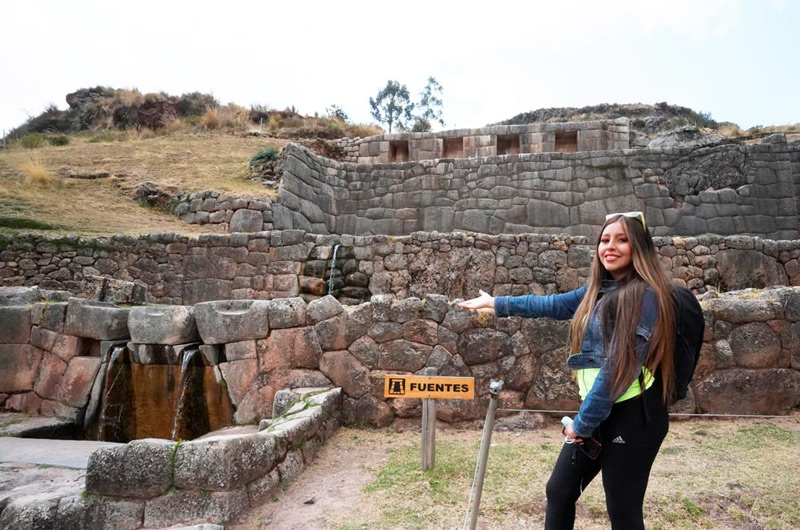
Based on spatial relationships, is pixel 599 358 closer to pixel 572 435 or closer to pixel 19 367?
pixel 572 435

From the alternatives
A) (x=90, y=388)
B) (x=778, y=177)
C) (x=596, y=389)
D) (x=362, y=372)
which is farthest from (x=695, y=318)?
(x=778, y=177)

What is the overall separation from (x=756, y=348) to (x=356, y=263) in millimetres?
6067

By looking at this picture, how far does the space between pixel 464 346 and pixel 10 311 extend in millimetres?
4926

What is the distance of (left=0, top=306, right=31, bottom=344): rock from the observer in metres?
5.35

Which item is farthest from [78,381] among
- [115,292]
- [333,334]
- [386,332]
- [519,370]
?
[519,370]

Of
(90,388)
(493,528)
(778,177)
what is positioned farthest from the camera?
(778,177)

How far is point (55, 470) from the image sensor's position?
3.70 meters

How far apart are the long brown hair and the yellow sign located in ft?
4.92

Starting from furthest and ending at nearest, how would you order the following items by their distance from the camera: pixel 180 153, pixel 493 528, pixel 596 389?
pixel 180 153, pixel 493 528, pixel 596 389

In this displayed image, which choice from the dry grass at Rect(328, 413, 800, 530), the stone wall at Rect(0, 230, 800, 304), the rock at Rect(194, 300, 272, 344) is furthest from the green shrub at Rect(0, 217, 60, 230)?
the dry grass at Rect(328, 413, 800, 530)

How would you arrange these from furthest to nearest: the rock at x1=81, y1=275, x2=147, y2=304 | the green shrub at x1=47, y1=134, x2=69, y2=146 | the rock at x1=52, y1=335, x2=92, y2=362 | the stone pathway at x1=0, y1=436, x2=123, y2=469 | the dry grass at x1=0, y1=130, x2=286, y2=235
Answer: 1. the green shrub at x1=47, y1=134, x2=69, y2=146
2. the dry grass at x1=0, y1=130, x2=286, y2=235
3. the rock at x1=81, y1=275, x2=147, y2=304
4. the rock at x1=52, y1=335, x2=92, y2=362
5. the stone pathway at x1=0, y1=436, x2=123, y2=469

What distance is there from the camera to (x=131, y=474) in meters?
2.96

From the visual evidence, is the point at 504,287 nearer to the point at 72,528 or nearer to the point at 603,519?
the point at 603,519

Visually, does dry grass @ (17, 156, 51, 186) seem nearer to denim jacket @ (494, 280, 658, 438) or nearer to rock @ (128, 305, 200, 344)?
rock @ (128, 305, 200, 344)
